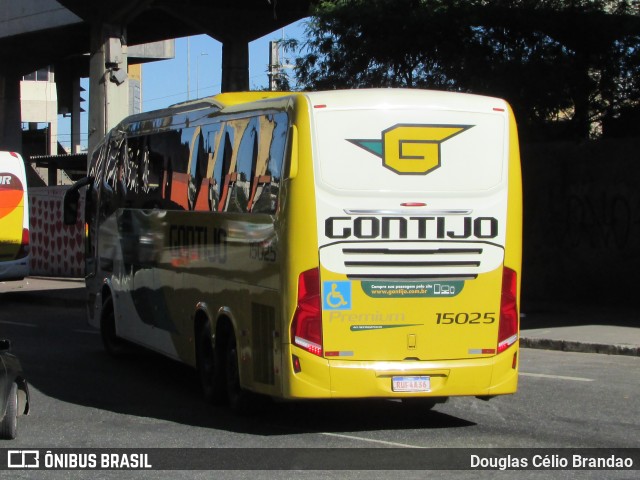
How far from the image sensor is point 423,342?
1026 cm

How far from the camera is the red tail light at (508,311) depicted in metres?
10.5

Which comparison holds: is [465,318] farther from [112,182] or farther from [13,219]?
[13,219]

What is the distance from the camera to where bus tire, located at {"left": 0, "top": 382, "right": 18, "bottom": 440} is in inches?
384

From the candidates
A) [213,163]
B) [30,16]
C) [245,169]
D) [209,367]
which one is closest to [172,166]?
[213,163]

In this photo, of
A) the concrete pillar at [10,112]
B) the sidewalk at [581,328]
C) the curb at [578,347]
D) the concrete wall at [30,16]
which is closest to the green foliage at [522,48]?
the sidewalk at [581,328]

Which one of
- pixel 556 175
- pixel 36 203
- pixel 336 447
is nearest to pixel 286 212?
pixel 336 447

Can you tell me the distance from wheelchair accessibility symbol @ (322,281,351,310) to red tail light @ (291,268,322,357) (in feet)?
0.22

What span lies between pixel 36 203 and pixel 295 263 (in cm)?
2621

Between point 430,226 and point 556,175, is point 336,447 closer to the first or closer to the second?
point 430,226

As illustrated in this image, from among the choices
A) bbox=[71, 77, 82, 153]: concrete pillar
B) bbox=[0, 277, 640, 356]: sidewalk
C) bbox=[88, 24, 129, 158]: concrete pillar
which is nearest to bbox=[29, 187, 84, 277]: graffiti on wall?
bbox=[88, 24, 129, 158]: concrete pillar

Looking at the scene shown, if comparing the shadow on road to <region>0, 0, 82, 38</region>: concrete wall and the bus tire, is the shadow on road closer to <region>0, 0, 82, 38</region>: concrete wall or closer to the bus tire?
the bus tire

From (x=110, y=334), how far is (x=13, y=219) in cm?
1005

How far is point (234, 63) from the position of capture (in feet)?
122

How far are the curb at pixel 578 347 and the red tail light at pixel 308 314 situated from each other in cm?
750
